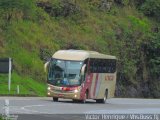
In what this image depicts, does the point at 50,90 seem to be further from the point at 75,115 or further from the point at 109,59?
the point at 75,115

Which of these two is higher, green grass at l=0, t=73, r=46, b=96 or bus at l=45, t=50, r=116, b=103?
bus at l=45, t=50, r=116, b=103

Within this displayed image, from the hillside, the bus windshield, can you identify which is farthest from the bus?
the hillside

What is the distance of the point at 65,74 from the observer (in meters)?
41.7

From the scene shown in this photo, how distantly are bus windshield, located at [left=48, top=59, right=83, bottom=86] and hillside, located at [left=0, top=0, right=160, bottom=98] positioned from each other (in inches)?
269

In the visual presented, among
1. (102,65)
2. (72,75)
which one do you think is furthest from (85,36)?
(72,75)

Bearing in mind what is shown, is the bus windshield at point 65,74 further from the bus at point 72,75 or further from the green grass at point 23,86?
the green grass at point 23,86

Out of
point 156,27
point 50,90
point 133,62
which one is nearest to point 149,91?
point 133,62

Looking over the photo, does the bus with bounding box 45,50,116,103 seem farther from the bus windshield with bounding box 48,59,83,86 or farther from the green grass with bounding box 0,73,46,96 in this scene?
the green grass with bounding box 0,73,46,96

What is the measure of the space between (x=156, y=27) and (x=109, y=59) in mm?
29032

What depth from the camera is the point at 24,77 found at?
52.9 meters

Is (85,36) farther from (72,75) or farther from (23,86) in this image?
(72,75)

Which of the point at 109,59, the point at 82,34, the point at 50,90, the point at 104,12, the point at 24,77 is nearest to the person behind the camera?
the point at 50,90

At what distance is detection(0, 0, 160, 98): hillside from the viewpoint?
182ft

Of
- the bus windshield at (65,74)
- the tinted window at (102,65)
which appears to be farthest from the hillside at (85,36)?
the bus windshield at (65,74)
